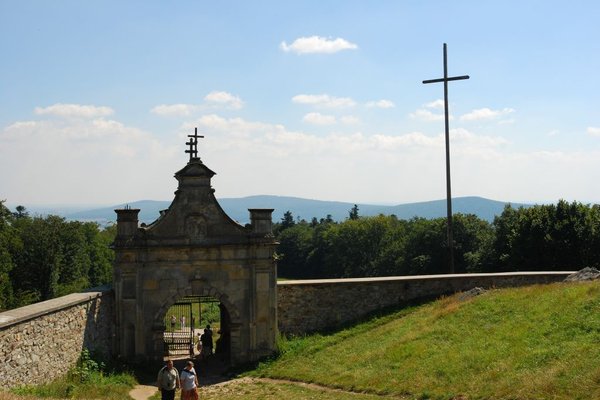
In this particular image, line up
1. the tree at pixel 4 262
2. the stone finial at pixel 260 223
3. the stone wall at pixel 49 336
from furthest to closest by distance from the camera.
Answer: the tree at pixel 4 262
the stone finial at pixel 260 223
the stone wall at pixel 49 336

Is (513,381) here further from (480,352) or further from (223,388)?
(223,388)

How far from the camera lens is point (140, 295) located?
21844mm

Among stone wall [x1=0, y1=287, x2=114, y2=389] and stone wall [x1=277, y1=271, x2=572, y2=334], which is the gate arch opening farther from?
stone wall [x1=0, y1=287, x2=114, y2=389]

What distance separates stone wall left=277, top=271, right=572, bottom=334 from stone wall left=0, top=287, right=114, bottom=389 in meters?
7.09

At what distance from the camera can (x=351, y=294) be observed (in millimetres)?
24578

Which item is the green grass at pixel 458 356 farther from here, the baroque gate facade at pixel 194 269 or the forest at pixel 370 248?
the forest at pixel 370 248

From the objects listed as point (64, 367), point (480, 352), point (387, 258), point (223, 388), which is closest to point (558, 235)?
point (480, 352)

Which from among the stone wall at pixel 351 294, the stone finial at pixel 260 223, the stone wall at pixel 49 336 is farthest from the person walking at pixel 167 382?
the stone wall at pixel 351 294

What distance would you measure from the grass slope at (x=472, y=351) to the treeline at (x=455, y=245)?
462cm

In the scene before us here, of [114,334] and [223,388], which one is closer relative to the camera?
[223,388]

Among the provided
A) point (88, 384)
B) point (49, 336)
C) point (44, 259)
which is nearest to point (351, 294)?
point (88, 384)

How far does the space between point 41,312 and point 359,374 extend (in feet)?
29.5

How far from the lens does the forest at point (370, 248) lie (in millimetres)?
36406

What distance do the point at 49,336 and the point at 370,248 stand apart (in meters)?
77.4
